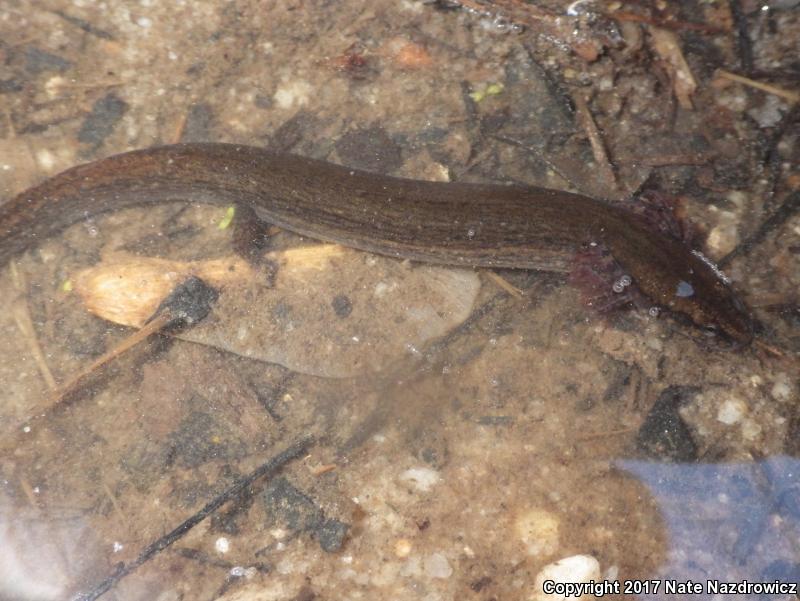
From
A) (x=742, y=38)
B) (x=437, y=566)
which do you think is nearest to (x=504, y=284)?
(x=437, y=566)

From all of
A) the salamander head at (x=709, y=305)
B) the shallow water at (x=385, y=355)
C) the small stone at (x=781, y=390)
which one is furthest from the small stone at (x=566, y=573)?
the salamander head at (x=709, y=305)

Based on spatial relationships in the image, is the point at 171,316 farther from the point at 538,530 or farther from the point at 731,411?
the point at 731,411

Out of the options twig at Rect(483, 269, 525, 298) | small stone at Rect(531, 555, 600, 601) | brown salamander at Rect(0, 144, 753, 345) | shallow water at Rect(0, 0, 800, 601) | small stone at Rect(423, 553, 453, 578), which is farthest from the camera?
twig at Rect(483, 269, 525, 298)

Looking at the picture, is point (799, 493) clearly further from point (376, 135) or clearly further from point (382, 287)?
point (376, 135)

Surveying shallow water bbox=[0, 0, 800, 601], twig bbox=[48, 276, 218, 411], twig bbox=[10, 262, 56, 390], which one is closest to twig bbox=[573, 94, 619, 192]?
shallow water bbox=[0, 0, 800, 601]

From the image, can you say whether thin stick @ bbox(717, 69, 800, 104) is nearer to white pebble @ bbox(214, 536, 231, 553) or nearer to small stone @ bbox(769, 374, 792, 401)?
small stone @ bbox(769, 374, 792, 401)

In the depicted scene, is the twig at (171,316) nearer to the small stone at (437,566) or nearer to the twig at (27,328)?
the twig at (27,328)
